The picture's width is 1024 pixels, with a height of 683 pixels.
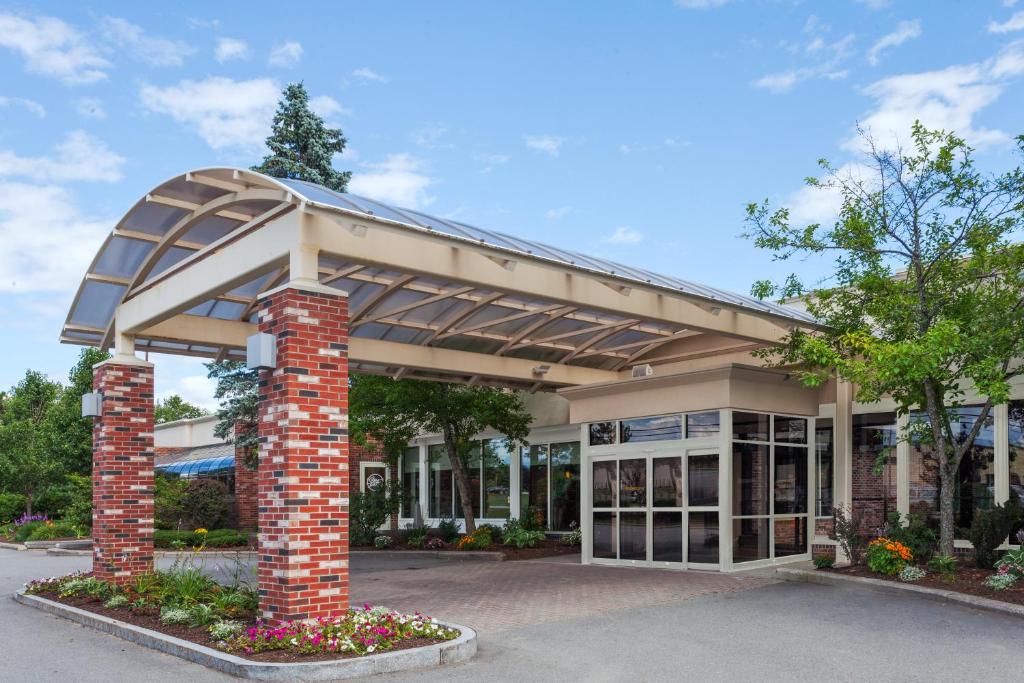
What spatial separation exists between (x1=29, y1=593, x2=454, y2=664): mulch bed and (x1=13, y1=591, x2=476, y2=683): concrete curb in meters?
0.14

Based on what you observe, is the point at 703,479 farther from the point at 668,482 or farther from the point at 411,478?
the point at 411,478

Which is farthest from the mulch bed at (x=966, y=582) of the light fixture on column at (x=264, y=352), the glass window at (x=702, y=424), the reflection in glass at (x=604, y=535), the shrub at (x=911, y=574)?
the light fixture on column at (x=264, y=352)

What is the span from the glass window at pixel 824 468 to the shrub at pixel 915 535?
7.16 feet

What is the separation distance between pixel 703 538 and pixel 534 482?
312 inches

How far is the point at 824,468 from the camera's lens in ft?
55.9

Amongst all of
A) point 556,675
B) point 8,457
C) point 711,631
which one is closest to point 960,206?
point 711,631

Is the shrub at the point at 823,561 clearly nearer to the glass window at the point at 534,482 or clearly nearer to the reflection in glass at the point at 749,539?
the reflection in glass at the point at 749,539

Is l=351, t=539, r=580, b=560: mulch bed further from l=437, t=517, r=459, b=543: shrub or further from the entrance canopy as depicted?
the entrance canopy

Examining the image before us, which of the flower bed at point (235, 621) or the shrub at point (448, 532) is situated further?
the shrub at point (448, 532)

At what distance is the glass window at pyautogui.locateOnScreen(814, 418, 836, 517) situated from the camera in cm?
1692

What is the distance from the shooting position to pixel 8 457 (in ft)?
112

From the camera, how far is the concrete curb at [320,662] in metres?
7.96

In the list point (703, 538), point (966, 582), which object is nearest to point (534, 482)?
point (703, 538)

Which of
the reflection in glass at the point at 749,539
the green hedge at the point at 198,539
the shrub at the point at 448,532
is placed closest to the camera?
the reflection in glass at the point at 749,539
